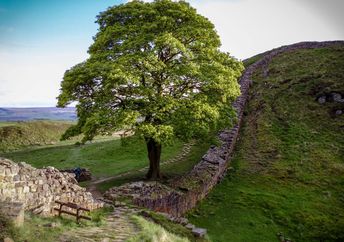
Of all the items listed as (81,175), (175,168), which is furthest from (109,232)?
(175,168)

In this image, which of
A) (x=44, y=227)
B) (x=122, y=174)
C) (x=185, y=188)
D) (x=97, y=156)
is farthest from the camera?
(x=97, y=156)

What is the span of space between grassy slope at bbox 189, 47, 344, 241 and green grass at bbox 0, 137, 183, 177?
10070 millimetres

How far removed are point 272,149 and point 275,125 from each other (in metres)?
6.83

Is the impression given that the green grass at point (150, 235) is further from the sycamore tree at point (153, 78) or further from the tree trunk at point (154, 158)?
the tree trunk at point (154, 158)

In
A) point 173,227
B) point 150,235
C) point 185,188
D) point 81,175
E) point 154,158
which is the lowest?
point 81,175

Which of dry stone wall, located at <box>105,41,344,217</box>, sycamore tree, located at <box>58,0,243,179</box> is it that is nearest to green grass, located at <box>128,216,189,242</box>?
dry stone wall, located at <box>105,41,344,217</box>

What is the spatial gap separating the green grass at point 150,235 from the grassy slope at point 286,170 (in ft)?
29.9

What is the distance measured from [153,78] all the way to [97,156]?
862 inches

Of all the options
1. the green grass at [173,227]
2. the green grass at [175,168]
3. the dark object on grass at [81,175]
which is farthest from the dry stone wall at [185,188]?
the dark object on grass at [81,175]

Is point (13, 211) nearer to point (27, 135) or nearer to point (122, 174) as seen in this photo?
point (122, 174)

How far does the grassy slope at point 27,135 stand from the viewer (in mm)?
58500

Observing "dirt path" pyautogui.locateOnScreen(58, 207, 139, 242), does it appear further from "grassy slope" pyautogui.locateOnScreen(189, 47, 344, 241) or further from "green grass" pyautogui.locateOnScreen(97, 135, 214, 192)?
"green grass" pyautogui.locateOnScreen(97, 135, 214, 192)

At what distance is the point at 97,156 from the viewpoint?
47.6 metres

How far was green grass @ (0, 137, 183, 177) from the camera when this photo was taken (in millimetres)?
41559
